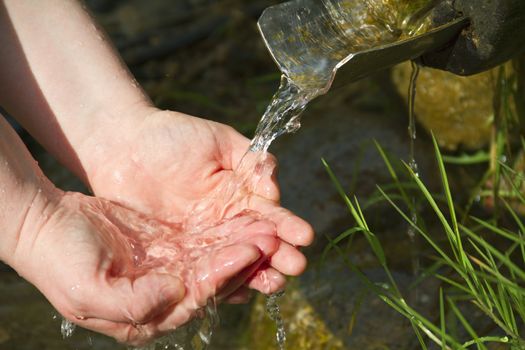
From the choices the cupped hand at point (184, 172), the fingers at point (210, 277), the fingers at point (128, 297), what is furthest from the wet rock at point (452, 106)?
the fingers at point (128, 297)

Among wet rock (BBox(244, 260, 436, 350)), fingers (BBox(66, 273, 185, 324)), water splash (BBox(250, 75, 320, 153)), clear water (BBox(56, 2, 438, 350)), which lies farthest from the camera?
wet rock (BBox(244, 260, 436, 350))

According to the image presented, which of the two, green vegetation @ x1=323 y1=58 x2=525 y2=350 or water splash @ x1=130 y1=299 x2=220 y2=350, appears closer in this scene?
water splash @ x1=130 y1=299 x2=220 y2=350

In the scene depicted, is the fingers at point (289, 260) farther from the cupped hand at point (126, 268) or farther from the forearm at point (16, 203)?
the forearm at point (16, 203)

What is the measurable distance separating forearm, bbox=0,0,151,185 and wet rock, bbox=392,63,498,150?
4.63 feet

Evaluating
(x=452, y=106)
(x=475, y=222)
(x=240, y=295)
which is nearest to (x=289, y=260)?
(x=240, y=295)

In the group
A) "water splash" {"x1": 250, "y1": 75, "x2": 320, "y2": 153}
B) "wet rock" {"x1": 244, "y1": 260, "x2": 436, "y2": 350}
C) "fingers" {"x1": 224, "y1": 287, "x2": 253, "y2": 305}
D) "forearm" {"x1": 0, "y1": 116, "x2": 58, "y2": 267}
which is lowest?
"wet rock" {"x1": 244, "y1": 260, "x2": 436, "y2": 350}

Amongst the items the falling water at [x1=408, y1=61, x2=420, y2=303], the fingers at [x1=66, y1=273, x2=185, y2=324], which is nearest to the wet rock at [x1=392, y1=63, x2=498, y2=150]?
the falling water at [x1=408, y1=61, x2=420, y2=303]

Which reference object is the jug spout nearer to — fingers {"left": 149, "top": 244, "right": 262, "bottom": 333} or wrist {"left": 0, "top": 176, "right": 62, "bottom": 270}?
fingers {"left": 149, "top": 244, "right": 262, "bottom": 333}

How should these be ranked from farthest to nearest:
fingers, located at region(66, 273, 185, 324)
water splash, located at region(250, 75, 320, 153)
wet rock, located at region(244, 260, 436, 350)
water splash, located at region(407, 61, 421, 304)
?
wet rock, located at region(244, 260, 436, 350), water splash, located at region(407, 61, 421, 304), water splash, located at region(250, 75, 320, 153), fingers, located at region(66, 273, 185, 324)

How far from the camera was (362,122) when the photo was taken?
3.80 metres

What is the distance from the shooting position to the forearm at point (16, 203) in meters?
2.18

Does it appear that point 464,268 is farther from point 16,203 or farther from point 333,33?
point 16,203

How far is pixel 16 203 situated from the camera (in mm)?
2193

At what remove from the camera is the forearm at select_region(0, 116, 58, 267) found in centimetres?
218
